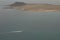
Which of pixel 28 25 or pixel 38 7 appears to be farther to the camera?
pixel 38 7

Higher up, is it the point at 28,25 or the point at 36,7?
the point at 36,7

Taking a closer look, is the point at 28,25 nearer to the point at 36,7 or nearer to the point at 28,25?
the point at 28,25

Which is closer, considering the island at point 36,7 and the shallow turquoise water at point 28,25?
the shallow turquoise water at point 28,25

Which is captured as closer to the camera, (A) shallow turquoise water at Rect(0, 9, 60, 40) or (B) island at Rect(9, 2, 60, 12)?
(A) shallow turquoise water at Rect(0, 9, 60, 40)

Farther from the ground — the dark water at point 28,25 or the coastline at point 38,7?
the coastline at point 38,7

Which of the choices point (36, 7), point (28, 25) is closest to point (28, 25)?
point (28, 25)

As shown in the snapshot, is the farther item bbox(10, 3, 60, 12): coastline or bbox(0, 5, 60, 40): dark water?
bbox(10, 3, 60, 12): coastline

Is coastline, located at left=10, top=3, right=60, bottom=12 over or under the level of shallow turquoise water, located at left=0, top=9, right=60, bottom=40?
over
